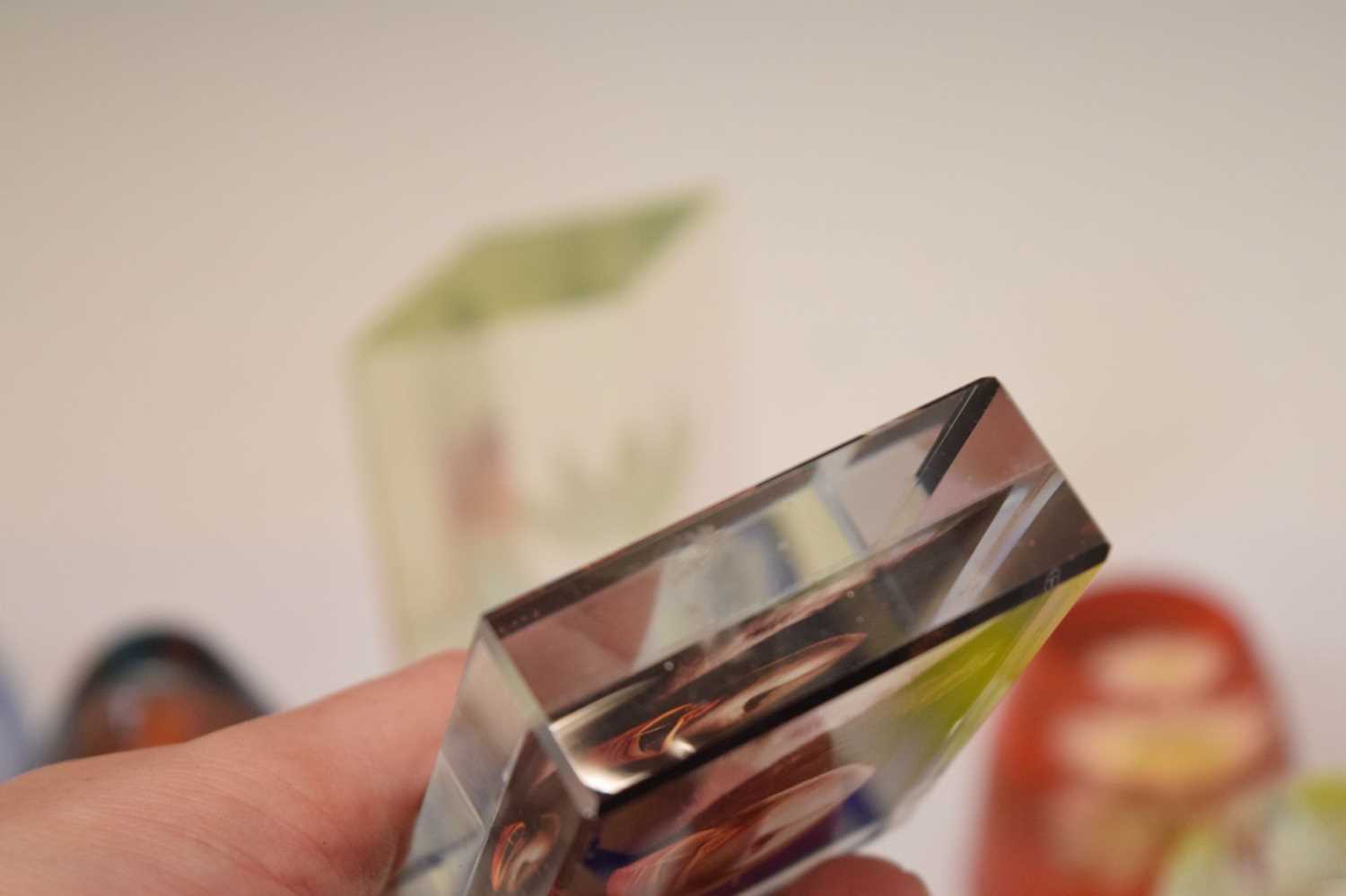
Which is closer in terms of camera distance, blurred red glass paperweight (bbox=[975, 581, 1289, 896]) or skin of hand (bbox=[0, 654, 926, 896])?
skin of hand (bbox=[0, 654, 926, 896])

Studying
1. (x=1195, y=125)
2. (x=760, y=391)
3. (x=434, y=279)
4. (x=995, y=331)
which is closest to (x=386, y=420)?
(x=434, y=279)

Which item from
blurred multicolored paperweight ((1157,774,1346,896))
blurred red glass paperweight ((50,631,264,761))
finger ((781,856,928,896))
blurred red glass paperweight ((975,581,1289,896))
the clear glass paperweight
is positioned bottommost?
blurred multicolored paperweight ((1157,774,1346,896))

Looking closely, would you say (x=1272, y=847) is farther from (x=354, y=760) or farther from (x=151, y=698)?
(x=151, y=698)

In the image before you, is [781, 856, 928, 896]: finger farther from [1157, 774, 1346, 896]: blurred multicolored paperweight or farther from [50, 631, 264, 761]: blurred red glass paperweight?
[50, 631, 264, 761]: blurred red glass paperweight

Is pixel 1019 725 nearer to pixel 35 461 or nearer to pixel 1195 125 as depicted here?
pixel 1195 125

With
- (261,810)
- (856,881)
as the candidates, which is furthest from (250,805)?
(856,881)

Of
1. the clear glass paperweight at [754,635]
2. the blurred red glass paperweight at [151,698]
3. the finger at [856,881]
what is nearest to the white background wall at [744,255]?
the blurred red glass paperweight at [151,698]

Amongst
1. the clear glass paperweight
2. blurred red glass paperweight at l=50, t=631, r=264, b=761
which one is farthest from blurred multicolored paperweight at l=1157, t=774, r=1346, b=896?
blurred red glass paperweight at l=50, t=631, r=264, b=761
